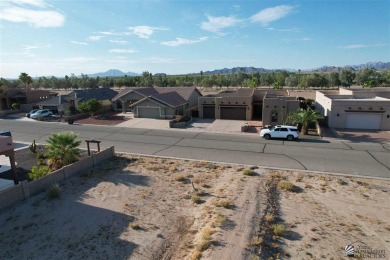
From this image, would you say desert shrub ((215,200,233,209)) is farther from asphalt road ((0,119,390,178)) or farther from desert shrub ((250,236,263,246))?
asphalt road ((0,119,390,178))

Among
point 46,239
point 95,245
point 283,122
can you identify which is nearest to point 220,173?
point 95,245

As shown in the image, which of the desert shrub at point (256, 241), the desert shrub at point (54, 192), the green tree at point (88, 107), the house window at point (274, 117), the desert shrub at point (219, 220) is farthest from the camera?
the green tree at point (88, 107)

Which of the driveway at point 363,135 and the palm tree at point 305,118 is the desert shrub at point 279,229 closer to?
the driveway at point 363,135

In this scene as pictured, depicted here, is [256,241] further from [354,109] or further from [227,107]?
[227,107]

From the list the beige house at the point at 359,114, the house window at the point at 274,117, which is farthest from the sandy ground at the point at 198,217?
the beige house at the point at 359,114

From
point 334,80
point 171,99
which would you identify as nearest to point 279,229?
point 171,99

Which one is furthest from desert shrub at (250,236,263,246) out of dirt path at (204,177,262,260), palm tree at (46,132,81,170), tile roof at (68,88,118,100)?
tile roof at (68,88,118,100)

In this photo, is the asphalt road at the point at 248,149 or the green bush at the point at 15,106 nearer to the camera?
the asphalt road at the point at 248,149
